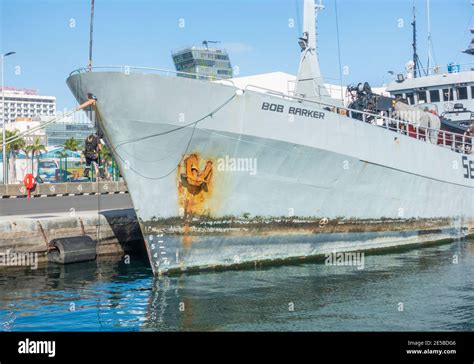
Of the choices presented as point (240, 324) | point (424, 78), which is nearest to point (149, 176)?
point (240, 324)

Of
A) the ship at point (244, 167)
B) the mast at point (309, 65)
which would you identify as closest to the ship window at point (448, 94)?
the ship at point (244, 167)

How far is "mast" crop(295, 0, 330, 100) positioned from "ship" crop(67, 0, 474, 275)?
3cm

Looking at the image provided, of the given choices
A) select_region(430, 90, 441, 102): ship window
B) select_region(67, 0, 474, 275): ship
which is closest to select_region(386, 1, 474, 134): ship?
select_region(430, 90, 441, 102): ship window

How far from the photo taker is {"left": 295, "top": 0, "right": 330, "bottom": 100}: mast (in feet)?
52.0

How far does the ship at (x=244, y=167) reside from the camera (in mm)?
12602

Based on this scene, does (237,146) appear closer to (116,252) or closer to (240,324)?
(240,324)

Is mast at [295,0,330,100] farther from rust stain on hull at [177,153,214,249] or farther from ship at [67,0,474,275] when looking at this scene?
rust stain on hull at [177,153,214,249]

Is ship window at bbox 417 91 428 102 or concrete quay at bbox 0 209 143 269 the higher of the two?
ship window at bbox 417 91 428 102

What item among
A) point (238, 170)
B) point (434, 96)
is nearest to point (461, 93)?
point (434, 96)

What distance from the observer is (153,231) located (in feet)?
43.0

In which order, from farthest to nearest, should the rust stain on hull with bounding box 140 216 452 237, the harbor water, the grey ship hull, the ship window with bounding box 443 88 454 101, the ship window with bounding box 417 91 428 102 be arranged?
1. the ship window with bounding box 417 91 428 102
2. the ship window with bounding box 443 88 454 101
3. the rust stain on hull with bounding box 140 216 452 237
4. the grey ship hull
5. the harbor water

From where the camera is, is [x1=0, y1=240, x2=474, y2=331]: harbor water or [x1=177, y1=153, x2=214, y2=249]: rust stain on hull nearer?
[x1=0, y1=240, x2=474, y2=331]: harbor water

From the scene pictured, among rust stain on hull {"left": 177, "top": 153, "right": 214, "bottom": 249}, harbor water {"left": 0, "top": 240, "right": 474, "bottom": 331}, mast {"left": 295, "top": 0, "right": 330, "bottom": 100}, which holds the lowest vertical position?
harbor water {"left": 0, "top": 240, "right": 474, "bottom": 331}
